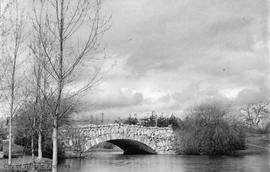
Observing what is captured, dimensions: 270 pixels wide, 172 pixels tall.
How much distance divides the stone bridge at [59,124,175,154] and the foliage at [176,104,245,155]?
3.92m

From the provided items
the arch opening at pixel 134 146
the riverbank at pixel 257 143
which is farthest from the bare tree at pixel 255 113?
the arch opening at pixel 134 146

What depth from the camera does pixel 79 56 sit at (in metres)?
7.78

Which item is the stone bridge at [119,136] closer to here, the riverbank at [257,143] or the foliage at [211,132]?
the foliage at [211,132]

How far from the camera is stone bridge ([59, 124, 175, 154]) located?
31.3 metres

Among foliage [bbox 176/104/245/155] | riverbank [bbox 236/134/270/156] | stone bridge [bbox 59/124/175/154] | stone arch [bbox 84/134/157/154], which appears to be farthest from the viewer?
riverbank [bbox 236/134/270/156]

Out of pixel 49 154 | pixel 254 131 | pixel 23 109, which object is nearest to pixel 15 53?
pixel 23 109

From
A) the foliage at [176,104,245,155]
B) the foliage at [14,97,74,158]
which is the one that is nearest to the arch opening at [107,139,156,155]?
the foliage at [176,104,245,155]

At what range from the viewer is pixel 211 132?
1222 inches

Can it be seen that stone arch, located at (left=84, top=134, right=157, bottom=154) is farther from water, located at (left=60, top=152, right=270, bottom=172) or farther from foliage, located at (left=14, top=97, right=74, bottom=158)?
water, located at (left=60, top=152, right=270, bottom=172)

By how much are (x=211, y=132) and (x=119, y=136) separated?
7.84 metres

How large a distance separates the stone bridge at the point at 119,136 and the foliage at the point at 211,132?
392cm

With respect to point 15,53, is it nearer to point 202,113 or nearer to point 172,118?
point 202,113

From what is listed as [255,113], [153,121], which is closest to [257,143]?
[255,113]

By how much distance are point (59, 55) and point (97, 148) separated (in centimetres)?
4491
